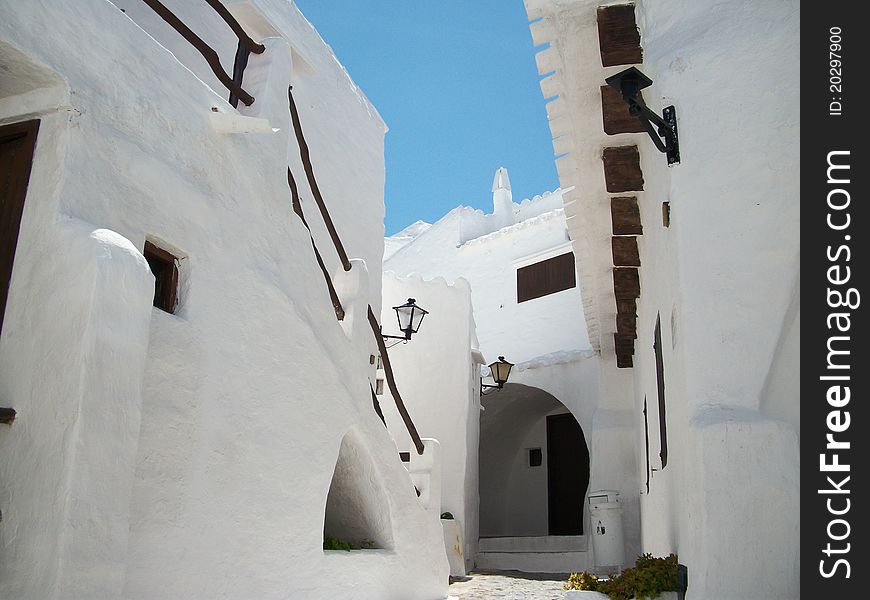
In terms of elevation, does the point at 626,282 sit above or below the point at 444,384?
above

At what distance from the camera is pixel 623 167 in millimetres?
7277

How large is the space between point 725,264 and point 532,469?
46.8ft

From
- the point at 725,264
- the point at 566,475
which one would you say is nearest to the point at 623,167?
the point at 725,264

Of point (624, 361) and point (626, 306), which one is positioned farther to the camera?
point (624, 361)

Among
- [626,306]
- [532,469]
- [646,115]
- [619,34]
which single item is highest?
[619,34]

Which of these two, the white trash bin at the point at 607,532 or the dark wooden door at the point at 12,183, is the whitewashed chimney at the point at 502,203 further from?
the dark wooden door at the point at 12,183

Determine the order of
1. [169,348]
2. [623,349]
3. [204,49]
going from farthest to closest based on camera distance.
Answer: [623,349] → [204,49] → [169,348]

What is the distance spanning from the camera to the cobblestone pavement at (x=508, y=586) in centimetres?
936

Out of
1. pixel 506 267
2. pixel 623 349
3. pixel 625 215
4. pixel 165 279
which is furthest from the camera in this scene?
pixel 506 267

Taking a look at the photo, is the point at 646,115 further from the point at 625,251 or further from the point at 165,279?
the point at 625,251

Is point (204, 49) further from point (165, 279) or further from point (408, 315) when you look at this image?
point (408, 315)

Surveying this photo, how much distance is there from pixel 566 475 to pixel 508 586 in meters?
7.39

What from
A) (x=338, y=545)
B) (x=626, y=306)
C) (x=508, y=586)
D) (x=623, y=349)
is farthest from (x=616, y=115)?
(x=508, y=586)
